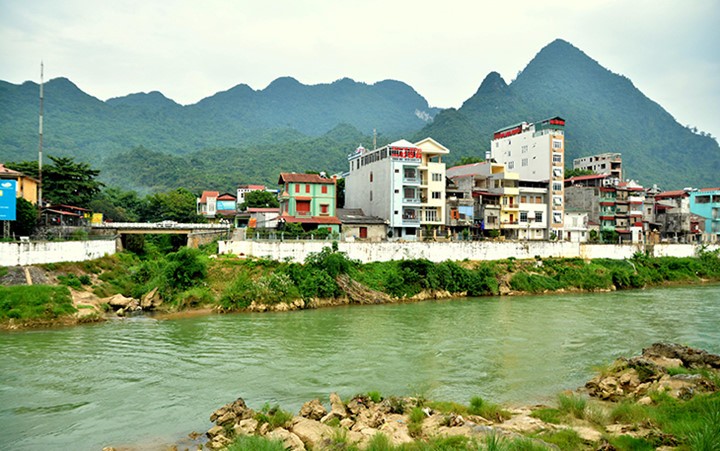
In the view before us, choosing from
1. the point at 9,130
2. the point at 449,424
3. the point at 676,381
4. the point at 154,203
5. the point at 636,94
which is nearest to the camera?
the point at 449,424

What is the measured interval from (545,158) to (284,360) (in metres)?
45.7

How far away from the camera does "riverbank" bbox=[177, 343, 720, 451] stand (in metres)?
10.7

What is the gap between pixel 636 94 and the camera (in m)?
194

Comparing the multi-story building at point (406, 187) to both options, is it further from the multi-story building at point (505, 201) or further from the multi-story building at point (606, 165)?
the multi-story building at point (606, 165)

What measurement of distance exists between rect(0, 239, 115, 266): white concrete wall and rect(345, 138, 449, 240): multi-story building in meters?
25.0

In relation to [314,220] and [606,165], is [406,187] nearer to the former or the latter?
[314,220]

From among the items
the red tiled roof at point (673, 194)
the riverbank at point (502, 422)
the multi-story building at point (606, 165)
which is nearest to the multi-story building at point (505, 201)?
the red tiled roof at point (673, 194)

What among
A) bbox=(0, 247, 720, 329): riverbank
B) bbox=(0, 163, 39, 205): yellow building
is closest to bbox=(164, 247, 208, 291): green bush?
bbox=(0, 247, 720, 329): riverbank

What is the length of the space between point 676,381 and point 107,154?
161 m

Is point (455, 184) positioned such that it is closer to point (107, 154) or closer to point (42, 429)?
point (42, 429)

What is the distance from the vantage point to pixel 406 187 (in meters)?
48.2

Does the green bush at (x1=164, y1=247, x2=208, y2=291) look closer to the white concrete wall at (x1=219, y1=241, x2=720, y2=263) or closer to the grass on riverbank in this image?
the white concrete wall at (x1=219, y1=241, x2=720, y2=263)

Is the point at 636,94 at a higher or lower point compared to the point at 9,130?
higher

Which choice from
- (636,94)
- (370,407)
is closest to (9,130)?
(370,407)
